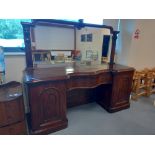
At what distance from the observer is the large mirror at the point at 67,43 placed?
Answer: 2.09 metres

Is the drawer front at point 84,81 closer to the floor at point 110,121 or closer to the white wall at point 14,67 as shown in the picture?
the floor at point 110,121

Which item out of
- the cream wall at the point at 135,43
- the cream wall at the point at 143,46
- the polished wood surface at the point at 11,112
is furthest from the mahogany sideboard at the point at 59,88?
the cream wall at the point at 143,46

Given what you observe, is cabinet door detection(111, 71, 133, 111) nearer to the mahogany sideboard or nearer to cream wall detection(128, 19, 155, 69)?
the mahogany sideboard

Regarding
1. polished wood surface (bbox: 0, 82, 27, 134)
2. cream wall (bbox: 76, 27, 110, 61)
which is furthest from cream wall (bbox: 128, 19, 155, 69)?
polished wood surface (bbox: 0, 82, 27, 134)

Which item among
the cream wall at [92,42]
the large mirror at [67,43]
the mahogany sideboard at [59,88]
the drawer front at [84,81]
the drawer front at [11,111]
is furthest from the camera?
the cream wall at [92,42]

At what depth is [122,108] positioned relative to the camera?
7.88 feet

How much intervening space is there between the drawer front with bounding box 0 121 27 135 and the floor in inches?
17.7

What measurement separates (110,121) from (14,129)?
1.40 m

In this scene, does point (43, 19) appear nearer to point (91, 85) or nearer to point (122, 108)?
point (91, 85)

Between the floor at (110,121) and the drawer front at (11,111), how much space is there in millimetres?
589

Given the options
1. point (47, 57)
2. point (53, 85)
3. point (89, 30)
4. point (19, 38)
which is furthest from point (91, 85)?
point (19, 38)

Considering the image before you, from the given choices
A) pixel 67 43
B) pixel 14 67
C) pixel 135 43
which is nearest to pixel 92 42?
pixel 67 43

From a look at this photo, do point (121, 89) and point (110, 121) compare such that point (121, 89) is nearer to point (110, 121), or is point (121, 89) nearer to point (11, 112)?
point (110, 121)

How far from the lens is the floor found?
72.1 inches
